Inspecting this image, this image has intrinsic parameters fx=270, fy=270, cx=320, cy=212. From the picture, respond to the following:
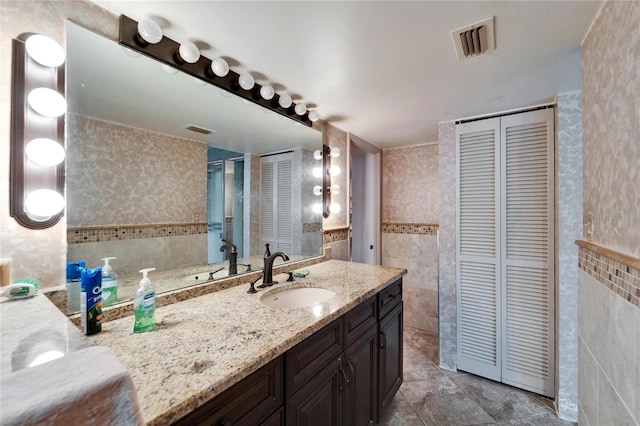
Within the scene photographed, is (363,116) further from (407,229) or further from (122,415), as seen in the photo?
(122,415)

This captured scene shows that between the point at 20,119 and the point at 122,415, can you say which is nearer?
the point at 122,415

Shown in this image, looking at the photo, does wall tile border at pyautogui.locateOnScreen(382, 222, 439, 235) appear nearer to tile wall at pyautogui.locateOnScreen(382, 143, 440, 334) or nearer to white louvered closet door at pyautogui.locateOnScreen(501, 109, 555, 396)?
tile wall at pyautogui.locateOnScreen(382, 143, 440, 334)

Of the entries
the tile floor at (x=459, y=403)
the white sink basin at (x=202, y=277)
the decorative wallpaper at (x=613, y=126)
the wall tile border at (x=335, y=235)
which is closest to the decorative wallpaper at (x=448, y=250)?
the tile floor at (x=459, y=403)

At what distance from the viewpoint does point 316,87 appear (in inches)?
66.2

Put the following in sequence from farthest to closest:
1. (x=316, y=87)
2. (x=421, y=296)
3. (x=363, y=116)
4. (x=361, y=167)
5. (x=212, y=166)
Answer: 1. (x=361, y=167)
2. (x=421, y=296)
3. (x=363, y=116)
4. (x=316, y=87)
5. (x=212, y=166)

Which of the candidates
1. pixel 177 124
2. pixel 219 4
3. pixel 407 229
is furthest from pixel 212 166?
pixel 407 229

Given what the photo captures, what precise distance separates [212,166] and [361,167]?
2.21 m

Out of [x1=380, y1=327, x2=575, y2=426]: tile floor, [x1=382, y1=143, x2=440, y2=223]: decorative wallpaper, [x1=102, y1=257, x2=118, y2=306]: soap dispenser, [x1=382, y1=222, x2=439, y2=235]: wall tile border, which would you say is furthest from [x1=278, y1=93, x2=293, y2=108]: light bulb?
[x1=380, y1=327, x2=575, y2=426]: tile floor

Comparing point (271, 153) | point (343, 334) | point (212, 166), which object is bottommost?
point (343, 334)

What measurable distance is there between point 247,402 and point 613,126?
1511 millimetres

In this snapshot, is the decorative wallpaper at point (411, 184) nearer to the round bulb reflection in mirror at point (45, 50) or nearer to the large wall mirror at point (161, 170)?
the large wall mirror at point (161, 170)

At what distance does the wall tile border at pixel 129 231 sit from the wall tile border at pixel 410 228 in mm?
2335

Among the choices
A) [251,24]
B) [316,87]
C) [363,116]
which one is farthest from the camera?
[363,116]

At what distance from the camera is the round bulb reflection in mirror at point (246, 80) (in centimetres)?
148
